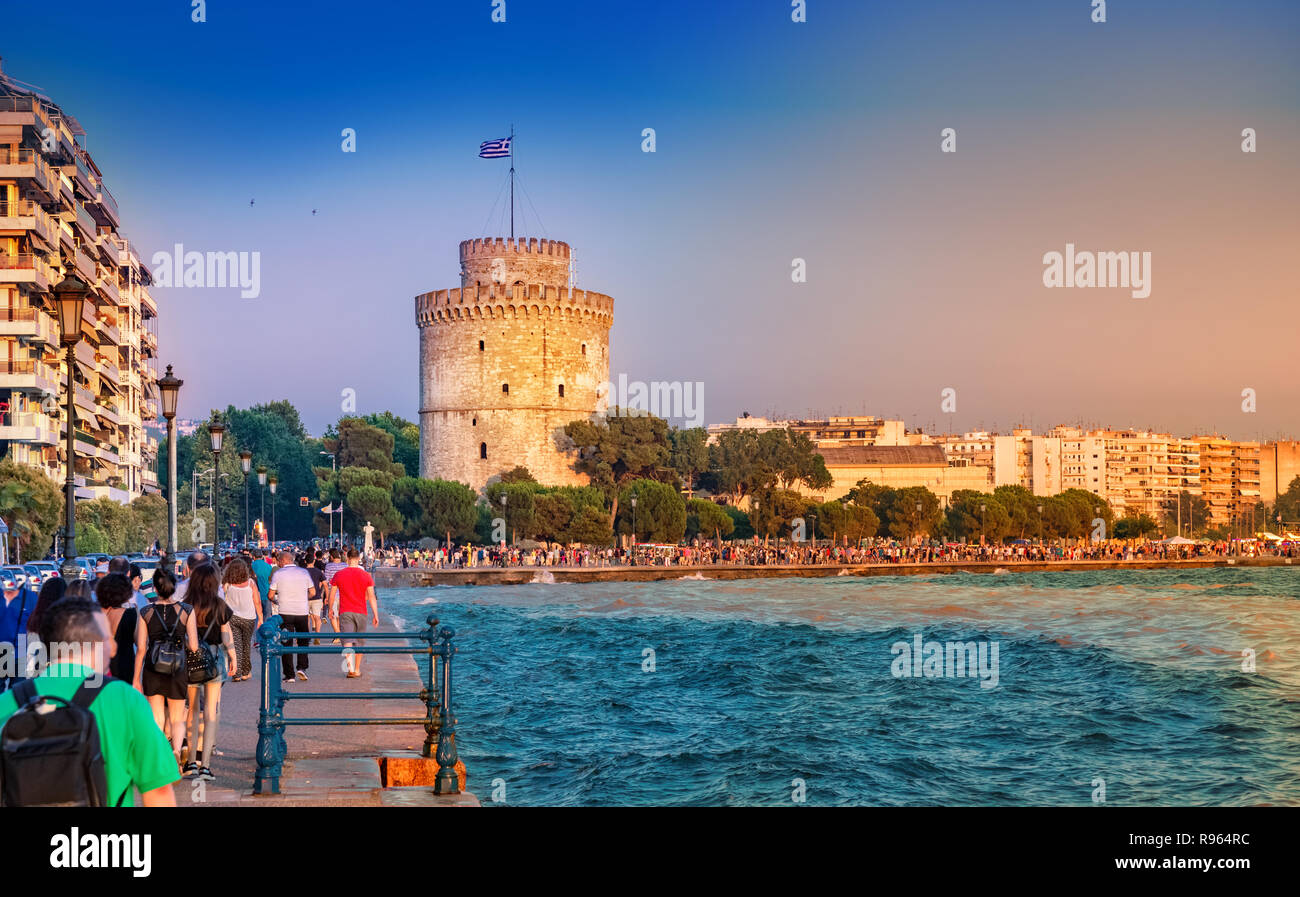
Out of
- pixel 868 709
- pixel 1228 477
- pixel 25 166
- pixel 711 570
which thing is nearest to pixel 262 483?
pixel 25 166

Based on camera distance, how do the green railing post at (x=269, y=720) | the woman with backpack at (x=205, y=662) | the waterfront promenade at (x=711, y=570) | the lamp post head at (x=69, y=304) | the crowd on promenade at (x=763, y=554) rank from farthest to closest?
1. the crowd on promenade at (x=763, y=554)
2. the waterfront promenade at (x=711, y=570)
3. the lamp post head at (x=69, y=304)
4. the woman with backpack at (x=205, y=662)
5. the green railing post at (x=269, y=720)

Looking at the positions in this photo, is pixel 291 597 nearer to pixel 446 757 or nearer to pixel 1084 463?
pixel 446 757

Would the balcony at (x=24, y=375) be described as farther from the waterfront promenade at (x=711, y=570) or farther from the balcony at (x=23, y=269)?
the waterfront promenade at (x=711, y=570)

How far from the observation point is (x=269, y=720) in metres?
6.80

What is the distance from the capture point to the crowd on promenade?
55750 millimetres

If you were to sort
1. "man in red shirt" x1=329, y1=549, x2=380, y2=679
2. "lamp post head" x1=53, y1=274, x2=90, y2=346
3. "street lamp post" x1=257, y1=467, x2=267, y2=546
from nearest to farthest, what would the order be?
"man in red shirt" x1=329, y1=549, x2=380, y2=679 < "lamp post head" x1=53, y1=274, x2=90, y2=346 < "street lamp post" x1=257, y1=467, x2=267, y2=546

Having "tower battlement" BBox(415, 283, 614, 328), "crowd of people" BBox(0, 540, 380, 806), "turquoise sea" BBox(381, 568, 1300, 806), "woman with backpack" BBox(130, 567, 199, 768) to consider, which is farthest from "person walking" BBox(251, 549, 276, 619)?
"tower battlement" BBox(415, 283, 614, 328)

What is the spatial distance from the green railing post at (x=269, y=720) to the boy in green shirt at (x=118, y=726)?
9.65 feet

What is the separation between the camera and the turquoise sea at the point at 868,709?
12461mm

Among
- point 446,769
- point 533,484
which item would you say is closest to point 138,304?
point 533,484

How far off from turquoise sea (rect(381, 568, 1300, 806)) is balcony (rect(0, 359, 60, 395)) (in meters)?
9.93

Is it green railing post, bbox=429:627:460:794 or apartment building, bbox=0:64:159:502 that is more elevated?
apartment building, bbox=0:64:159:502

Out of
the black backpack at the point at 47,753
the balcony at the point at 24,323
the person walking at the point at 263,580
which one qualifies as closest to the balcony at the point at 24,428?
the balcony at the point at 24,323

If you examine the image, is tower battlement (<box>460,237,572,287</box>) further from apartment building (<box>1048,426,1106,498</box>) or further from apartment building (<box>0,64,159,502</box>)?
apartment building (<box>1048,426,1106,498</box>)
